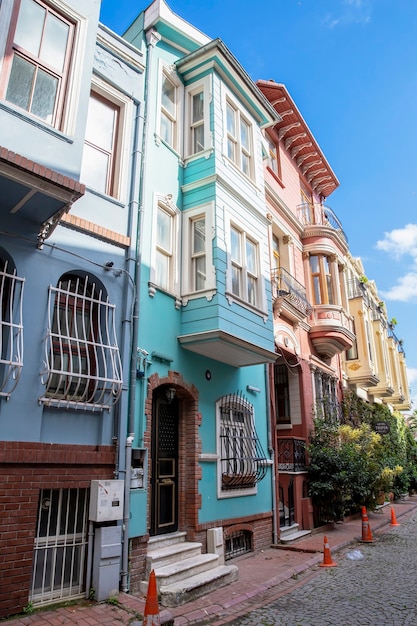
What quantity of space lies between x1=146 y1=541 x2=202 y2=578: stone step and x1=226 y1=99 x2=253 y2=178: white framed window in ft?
26.2

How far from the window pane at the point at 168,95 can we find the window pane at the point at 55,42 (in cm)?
359

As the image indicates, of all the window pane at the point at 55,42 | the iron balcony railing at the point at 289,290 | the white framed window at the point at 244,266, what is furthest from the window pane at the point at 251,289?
the window pane at the point at 55,42

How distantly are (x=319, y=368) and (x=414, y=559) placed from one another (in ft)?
22.8

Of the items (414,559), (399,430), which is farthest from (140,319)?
(399,430)

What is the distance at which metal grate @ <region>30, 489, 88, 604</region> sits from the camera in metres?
5.98

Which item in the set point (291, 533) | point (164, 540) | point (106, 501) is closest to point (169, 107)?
point (106, 501)

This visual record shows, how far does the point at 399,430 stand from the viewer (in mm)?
25859

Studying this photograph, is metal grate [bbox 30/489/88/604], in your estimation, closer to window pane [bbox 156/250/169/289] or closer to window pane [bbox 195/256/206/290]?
window pane [bbox 156/250/169/289]

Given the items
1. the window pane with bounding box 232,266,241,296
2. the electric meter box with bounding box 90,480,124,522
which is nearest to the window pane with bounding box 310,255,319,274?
the window pane with bounding box 232,266,241,296

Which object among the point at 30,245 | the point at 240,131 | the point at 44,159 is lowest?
the point at 30,245

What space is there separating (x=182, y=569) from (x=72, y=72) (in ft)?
25.1

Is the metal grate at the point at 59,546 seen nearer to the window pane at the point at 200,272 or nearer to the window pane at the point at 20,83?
the window pane at the point at 200,272

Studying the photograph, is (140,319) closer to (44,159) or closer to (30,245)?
(30,245)

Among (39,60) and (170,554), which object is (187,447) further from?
Answer: (39,60)
